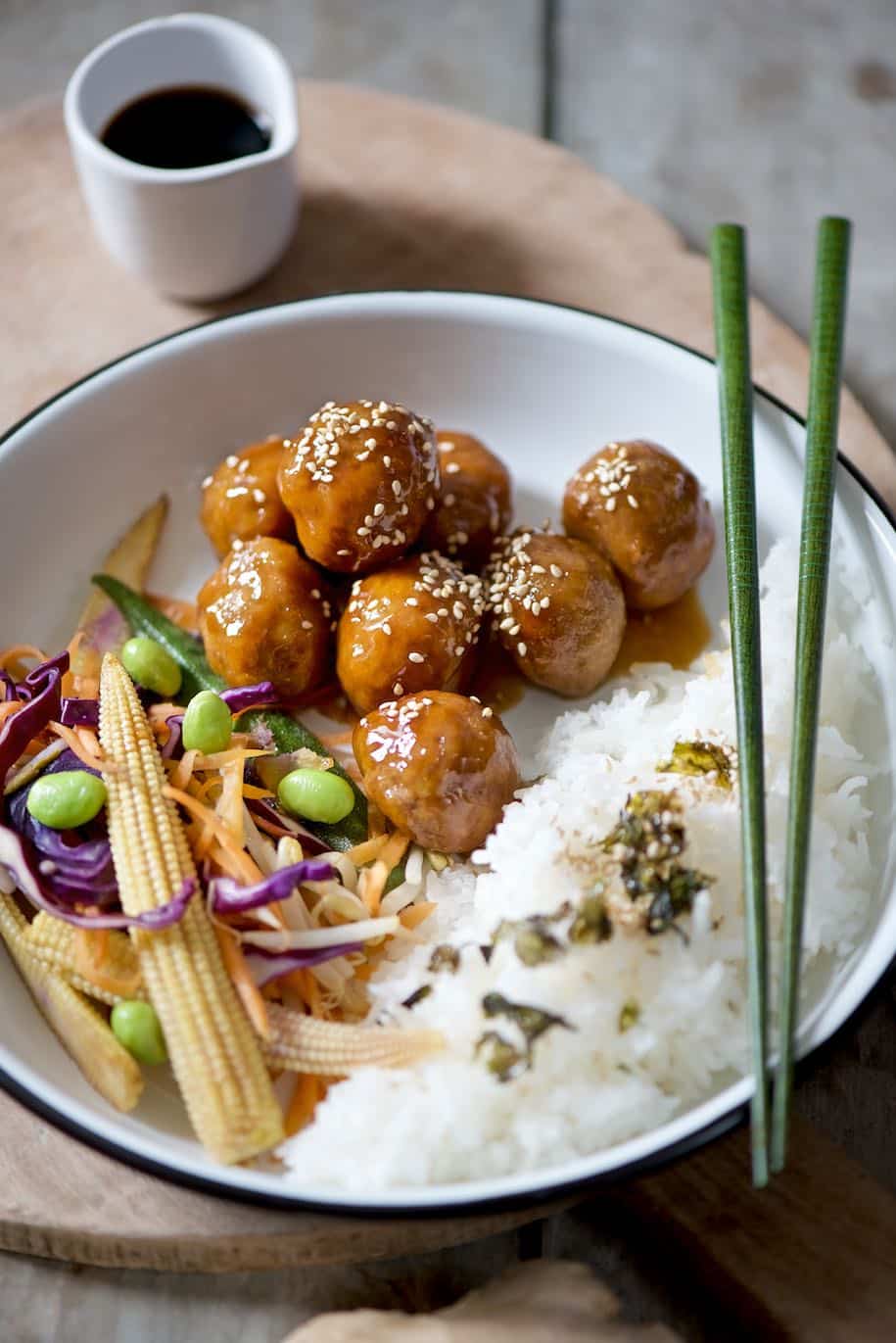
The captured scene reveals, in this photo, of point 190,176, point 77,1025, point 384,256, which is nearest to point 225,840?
point 77,1025

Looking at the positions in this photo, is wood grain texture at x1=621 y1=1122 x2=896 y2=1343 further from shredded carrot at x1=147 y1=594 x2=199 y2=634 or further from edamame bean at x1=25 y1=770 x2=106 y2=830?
shredded carrot at x1=147 y1=594 x2=199 y2=634

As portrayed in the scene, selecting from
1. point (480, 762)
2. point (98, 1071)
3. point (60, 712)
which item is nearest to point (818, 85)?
point (480, 762)

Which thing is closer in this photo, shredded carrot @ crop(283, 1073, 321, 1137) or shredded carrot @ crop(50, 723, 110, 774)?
shredded carrot @ crop(283, 1073, 321, 1137)

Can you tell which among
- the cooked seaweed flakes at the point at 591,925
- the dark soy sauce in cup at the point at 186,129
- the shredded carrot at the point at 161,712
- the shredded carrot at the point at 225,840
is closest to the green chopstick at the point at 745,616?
the cooked seaweed flakes at the point at 591,925

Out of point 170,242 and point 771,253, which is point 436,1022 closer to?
point 170,242

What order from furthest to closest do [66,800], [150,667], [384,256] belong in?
[384,256] → [150,667] → [66,800]

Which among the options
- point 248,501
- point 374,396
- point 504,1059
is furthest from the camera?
point 374,396

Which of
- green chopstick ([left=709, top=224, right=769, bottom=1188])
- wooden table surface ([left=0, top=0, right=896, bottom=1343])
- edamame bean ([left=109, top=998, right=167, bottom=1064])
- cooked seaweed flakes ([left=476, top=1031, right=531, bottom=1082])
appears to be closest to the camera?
green chopstick ([left=709, top=224, right=769, bottom=1188])

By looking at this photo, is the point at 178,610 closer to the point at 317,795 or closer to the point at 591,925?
the point at 317,795

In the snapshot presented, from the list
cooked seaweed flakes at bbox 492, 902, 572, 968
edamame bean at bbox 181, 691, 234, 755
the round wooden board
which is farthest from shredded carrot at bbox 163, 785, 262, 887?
the round wooden board
